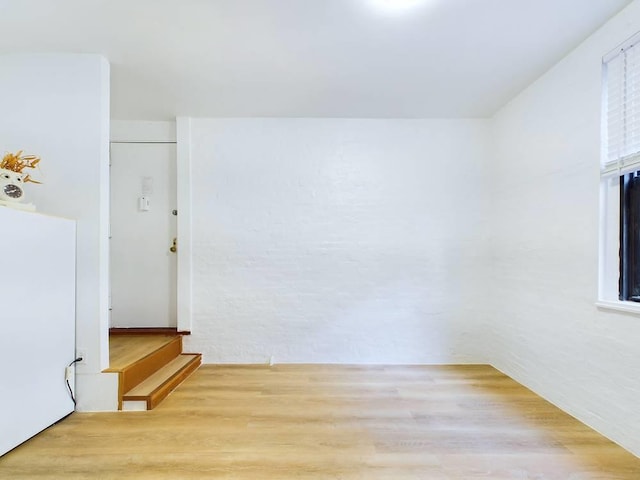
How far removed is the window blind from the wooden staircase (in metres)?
3.33

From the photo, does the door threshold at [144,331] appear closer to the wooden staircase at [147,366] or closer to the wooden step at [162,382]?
the wooden staircase at [147,366]

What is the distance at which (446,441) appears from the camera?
6.30 feet

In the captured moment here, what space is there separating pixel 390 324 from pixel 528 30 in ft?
8.32

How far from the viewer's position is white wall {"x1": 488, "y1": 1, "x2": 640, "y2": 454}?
6.24ft

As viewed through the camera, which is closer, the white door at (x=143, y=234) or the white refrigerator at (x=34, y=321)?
the white refrigerator at (x=34, y=321)

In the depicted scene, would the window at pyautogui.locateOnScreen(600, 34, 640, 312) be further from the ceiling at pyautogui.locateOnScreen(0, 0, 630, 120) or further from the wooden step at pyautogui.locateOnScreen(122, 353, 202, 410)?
the wooden step at pyautogui.locateOnScreen(122, 353, 202, 410)

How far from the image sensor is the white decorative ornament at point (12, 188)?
6.35 feet

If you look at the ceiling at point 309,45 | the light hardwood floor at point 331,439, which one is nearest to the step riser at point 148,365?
the light hardwood floor at point 331,439

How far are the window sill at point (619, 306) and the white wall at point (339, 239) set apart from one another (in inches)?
52.4

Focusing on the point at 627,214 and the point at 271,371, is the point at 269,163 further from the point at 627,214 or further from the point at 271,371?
the point at 627,214

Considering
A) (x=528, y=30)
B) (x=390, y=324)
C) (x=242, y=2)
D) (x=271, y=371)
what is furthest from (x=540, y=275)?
A: (x=242, y=2)

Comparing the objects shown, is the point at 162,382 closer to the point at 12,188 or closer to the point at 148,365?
the point at 148,365

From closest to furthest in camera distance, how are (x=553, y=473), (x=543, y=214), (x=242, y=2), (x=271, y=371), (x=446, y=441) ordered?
1. (x=553, y=473)
2. (x=242, y=2)
3. (x=446, y=441)
4. (x=543, y=214)
5. (x=271, y=371)

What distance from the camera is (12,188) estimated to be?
1.98 m
